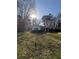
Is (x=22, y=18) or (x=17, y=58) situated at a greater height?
(x=22, y=18)

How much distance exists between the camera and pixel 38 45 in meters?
1.66

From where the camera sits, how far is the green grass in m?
1.64

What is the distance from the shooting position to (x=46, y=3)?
167cm

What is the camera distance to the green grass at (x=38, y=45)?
1.64 m
